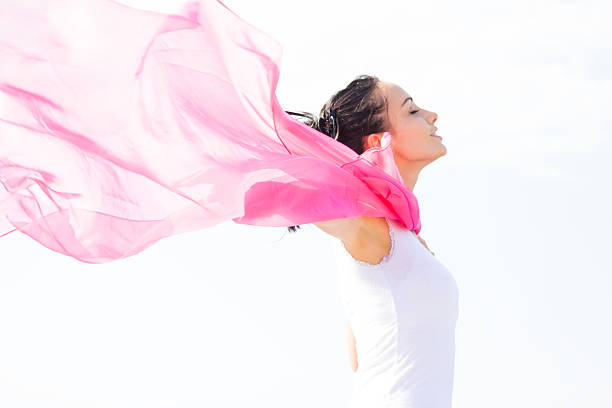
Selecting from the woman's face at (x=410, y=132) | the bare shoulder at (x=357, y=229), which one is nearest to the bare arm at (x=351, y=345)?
the bare shoulder at (x=357, y=229)

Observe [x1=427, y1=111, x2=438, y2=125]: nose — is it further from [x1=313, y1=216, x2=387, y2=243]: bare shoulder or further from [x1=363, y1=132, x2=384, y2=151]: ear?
[x1=313, y1=216, x2=387, y2=243]: bare shoulder

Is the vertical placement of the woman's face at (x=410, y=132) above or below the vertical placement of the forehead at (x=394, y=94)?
below

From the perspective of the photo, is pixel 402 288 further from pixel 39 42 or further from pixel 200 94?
pixel 39 42

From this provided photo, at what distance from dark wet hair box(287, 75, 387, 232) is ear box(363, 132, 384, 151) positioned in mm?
13

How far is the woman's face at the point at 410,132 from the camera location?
2.97 meters

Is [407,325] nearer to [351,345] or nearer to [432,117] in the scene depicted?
[351,345]

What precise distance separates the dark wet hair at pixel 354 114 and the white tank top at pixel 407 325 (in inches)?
18.4

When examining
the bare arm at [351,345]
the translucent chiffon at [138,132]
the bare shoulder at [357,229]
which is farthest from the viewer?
the bare arm at [351,345]

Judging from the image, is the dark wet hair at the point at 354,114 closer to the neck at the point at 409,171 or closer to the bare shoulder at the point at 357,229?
the neck at the point at 409,171

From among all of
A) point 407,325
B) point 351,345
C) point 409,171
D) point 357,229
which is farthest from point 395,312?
point 409,171

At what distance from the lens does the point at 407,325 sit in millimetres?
2545

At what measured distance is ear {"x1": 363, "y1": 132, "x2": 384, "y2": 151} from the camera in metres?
2.99

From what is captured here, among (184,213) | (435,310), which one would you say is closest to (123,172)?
(184,213)

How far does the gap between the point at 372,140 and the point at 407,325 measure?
2.29 feet
